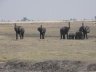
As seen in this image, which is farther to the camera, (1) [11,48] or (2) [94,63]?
(1) [11,48]

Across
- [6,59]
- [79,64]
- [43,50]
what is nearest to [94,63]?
[79,64]

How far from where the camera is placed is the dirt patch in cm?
2530

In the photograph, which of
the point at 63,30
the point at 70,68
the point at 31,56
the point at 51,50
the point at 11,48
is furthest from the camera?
the point at 63,30

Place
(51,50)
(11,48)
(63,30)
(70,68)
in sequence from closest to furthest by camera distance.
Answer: (70,68) < (51,50) < (11,48) < (63,30)

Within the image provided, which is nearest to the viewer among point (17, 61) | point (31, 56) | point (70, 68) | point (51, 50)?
point (70, 68)

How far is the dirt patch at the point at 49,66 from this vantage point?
996 inches

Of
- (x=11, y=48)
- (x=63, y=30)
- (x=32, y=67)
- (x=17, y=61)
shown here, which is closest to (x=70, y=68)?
(x=32, y=67)

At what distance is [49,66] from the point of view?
26172mm

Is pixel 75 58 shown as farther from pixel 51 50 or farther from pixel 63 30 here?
pixel 63 30

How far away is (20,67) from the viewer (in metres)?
26.8

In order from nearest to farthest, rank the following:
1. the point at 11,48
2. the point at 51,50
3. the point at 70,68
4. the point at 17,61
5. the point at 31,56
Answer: the point at 70,68, the point at 17,61, the point at 31,56, the point at 51,50, the point at 11,48

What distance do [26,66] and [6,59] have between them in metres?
3.22

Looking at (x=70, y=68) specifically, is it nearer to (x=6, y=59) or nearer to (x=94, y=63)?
(x=94, y=63)

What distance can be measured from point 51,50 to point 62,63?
7.61 meters
